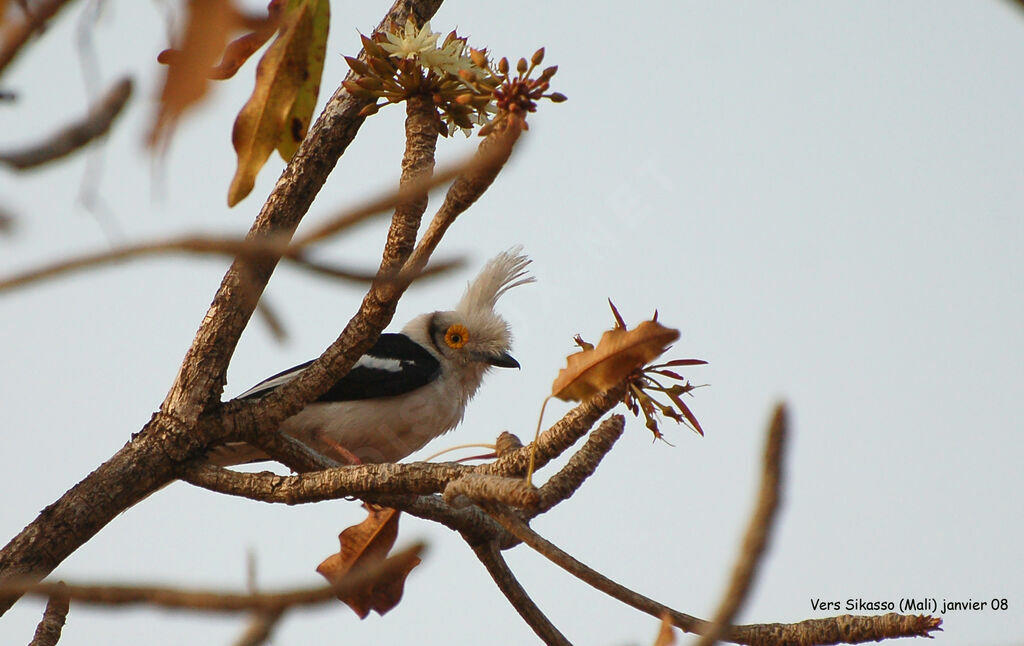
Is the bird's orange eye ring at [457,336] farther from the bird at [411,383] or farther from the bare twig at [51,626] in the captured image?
the bare twig at [51,626]

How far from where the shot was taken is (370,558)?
144 inches

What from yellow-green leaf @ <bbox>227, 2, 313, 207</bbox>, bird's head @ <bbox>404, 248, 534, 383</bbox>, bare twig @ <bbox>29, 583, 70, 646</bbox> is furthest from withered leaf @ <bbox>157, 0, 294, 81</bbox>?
bird's head @ <bbox>404, 248, 534, 383</bbox>

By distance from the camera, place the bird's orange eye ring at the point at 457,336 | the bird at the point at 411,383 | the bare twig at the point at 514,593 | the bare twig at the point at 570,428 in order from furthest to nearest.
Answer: the bird's orange eye ring at the point at 457,336 < the bird at the point at 411,383 < the bare twig at the point at 514,593 < the bare twig at the point at 570,428

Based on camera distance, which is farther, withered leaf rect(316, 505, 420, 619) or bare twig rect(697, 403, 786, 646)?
withered leaf rect(316, 505, 420, 619)

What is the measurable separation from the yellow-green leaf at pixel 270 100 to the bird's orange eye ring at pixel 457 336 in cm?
473

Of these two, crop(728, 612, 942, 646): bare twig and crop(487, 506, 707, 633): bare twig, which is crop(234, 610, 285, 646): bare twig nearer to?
crop(487, 506, 707, 633): bare twig

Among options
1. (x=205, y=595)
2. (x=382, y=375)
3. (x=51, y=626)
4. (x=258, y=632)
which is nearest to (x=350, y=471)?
(x=51, y=626)

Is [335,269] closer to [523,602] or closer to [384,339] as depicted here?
[523,602]

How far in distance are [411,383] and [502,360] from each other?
2.89 ft

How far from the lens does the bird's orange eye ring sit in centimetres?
682

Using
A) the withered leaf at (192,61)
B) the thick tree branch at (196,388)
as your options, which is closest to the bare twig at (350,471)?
the thick tree branch at (196,388)

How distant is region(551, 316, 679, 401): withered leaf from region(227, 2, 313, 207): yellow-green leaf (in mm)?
791

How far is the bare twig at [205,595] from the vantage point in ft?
3.60

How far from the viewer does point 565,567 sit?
2809mm
